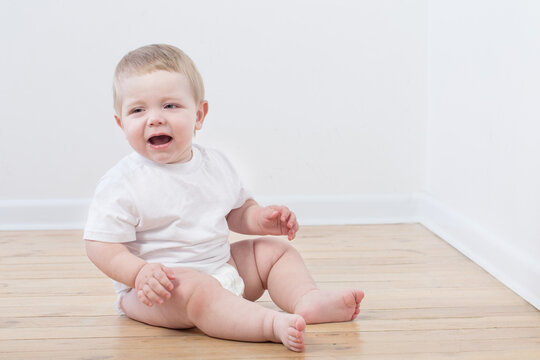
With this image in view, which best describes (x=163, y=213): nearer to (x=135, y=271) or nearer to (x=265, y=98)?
(x=135, y=271)

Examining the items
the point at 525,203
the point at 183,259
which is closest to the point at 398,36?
the point at 525,203

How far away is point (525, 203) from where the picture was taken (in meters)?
1.45

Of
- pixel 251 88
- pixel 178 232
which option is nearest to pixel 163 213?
pixel 178 232

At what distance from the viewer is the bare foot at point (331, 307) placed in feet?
4.05

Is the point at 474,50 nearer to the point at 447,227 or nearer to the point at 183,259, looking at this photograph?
the point at 447,227

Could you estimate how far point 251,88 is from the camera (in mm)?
2115

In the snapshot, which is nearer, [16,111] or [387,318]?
[387,318]

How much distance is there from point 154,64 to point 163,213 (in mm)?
255

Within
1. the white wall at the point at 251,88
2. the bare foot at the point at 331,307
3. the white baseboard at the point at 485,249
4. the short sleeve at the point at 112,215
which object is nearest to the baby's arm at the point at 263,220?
the bare foot at the point at 331,307

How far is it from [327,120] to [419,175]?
320 millimetres

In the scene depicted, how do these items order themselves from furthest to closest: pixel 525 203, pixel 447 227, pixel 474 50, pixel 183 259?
pixel 447 227
pixel 474 50
pixel 525 203
pixel 183 259

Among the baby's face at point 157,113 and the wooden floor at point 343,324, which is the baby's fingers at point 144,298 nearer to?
the wooden floor at point 343,324

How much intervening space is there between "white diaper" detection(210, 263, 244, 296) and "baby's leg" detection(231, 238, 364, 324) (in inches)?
1.9

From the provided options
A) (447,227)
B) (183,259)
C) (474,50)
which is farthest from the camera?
(447,227)
